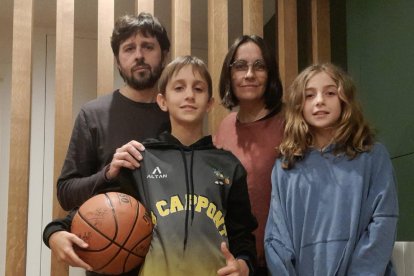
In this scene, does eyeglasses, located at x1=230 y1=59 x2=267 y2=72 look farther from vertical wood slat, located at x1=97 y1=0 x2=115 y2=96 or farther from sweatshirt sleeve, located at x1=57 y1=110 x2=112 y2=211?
vertical wood slat, located at x1=97 y1=0 x2=115 y2=96

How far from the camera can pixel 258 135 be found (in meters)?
2.14

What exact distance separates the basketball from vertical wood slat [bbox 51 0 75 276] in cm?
110

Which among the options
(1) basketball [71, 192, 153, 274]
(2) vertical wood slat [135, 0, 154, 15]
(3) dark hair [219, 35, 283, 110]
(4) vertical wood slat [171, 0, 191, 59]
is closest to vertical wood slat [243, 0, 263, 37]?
(4) vertical wood slat [171, 0, 191, 59]

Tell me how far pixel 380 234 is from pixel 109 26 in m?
1.83

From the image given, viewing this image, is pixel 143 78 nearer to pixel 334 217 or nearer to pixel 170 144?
pixel 170 144

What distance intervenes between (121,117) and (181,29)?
0.92 m

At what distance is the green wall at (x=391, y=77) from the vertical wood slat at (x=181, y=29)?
0.97 m

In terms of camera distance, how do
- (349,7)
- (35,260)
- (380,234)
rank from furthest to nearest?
(35,260), (349,7), (380,234)

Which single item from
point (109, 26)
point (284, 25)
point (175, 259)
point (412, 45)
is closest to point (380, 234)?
point (175, 259)

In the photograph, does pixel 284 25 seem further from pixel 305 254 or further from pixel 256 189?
pixel 305 254

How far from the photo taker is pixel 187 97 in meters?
1.83

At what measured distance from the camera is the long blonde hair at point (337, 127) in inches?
75.9

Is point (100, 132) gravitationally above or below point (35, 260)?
above

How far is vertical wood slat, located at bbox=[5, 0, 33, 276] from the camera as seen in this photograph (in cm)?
259
